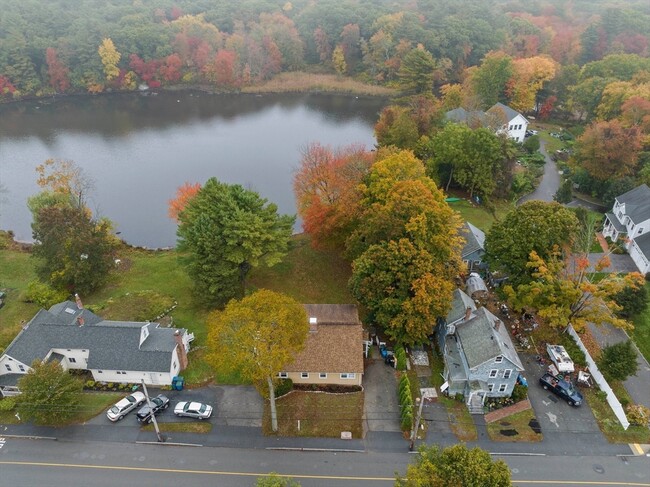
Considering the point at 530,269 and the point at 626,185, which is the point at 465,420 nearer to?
the point at 530,269

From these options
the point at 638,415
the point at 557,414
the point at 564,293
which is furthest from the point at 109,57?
the point at 638,415

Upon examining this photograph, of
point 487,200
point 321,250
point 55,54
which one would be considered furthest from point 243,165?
point 55,54

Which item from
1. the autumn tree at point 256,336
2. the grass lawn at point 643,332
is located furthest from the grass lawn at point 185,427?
the grass lawn at point 643,332

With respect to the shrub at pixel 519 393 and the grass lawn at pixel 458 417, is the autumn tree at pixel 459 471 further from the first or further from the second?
the shrub at pixel 519 393

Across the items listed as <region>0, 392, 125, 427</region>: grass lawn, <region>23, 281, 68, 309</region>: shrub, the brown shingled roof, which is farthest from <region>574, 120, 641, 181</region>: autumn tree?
<region>23, 281, 68, 309</region>: shrub

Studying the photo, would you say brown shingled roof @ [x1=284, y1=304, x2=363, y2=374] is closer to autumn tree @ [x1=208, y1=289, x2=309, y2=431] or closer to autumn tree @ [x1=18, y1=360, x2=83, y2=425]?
autumn tree @ [x1=208, y1=289, x2=309, y2=431]

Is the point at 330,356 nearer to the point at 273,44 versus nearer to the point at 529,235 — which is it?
the point at 529,235
